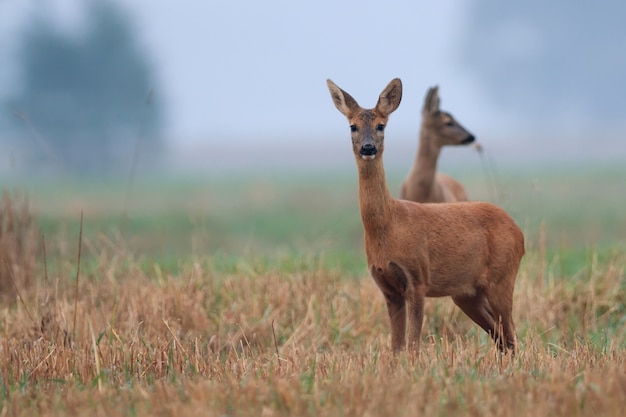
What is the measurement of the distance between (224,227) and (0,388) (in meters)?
25.6

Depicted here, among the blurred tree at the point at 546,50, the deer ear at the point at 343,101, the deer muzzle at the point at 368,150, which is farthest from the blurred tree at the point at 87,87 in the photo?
the deer muzzle at the point at 368,150

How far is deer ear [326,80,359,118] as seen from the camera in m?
8.24

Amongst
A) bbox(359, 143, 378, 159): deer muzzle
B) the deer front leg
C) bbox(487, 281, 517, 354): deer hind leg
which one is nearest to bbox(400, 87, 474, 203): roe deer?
bbox(487, 281, 517, 354): deer hind leg

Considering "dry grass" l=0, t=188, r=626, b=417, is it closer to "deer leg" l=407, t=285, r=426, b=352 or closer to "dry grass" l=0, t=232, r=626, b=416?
"dry grass" l=0, t=232, r=626, b=416

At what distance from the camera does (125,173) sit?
8925cm

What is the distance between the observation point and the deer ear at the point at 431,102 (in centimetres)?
1417

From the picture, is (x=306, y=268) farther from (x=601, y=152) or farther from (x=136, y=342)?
(x=601, y=152)

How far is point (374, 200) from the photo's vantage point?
8.01 meters

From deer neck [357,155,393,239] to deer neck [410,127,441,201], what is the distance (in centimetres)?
541

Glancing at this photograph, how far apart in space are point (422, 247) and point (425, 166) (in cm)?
567

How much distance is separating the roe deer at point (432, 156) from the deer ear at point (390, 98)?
516 centimetres

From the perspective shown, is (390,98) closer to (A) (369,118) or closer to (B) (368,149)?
(A) (369,118)

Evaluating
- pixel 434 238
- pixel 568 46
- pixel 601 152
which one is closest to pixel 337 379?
pixel 434 238

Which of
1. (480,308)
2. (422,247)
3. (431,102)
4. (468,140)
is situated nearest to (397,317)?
(422,247)
